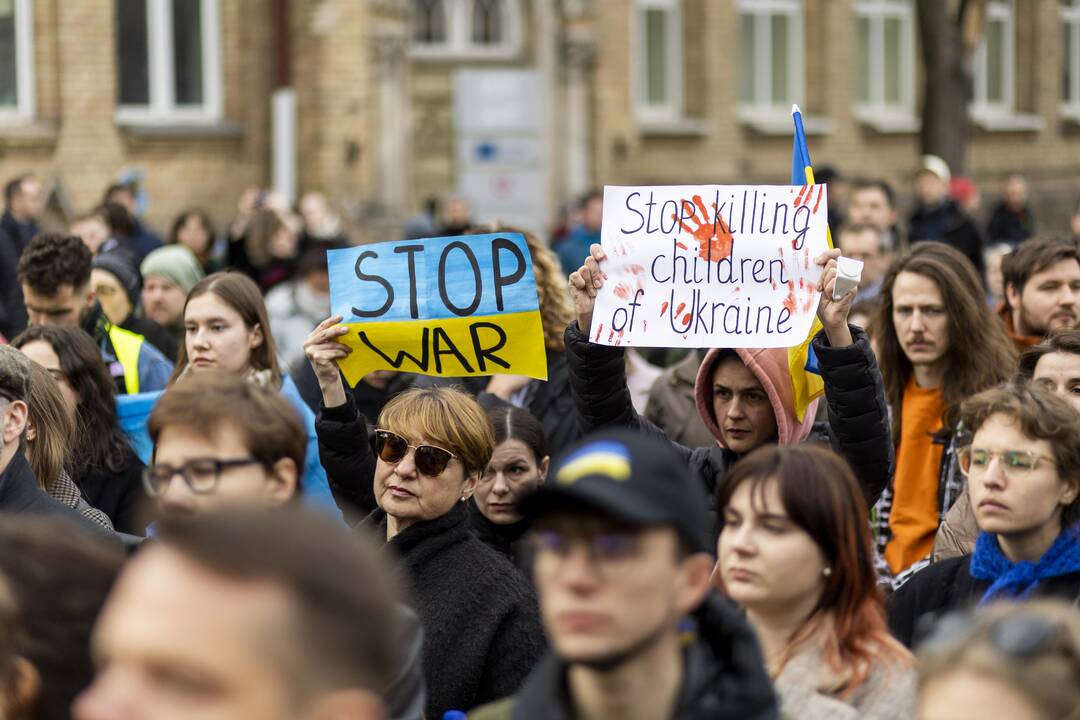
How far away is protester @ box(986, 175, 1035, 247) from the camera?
18.8m

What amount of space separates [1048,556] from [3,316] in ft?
27.1

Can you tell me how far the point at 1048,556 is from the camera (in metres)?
4.56

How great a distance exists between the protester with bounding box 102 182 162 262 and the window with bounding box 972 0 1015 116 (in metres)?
17.5

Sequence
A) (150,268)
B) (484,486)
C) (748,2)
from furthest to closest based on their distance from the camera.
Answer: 1. (748,2)
2. (150,268)
3. (484,486)

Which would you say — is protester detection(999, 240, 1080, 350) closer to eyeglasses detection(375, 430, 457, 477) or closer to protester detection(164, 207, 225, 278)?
eyeglasses detection(375, 430, 457, 477)

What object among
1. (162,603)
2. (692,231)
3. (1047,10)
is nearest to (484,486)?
(692,231)

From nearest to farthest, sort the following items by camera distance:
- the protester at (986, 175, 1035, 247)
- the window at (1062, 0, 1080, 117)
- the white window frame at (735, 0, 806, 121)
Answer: the protester at (986, 175, 1035, 247), the white window frame at (735, 0, 806, 121), the window at (1062, 0, 1080, 117)

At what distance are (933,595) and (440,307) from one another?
2071 millimetres

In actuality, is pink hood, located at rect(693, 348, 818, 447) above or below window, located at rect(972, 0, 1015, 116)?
below

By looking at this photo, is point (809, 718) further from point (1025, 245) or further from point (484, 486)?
point (1025, 245)

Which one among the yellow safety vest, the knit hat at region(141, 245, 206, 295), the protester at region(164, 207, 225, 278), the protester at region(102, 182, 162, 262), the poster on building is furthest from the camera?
the protester at region(164, 207, 225, 278)

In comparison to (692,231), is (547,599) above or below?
below

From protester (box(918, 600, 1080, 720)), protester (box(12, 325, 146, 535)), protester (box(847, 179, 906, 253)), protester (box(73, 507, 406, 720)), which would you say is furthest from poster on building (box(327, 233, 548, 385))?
protester (box(847, 179, 906, 253))

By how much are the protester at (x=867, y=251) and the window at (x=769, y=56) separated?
1381 centimetres
